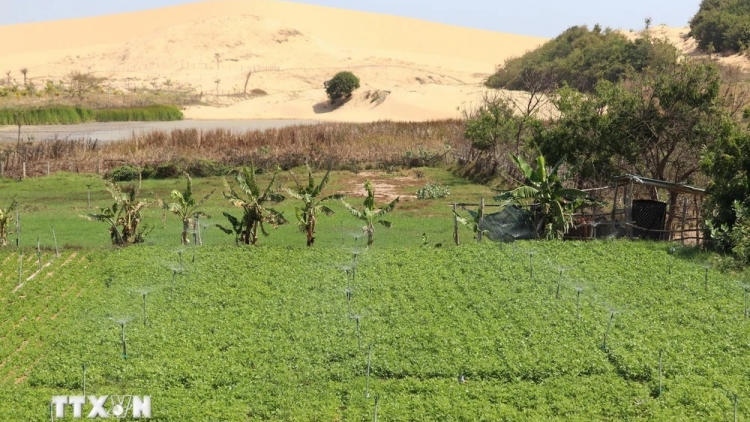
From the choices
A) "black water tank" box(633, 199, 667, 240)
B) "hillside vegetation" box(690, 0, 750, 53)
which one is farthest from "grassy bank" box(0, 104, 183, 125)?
"black water tank" box(633, 199, 667, 240)

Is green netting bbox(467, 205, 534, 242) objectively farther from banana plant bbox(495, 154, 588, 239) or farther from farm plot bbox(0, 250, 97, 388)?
farm plot bbox(0, 250, 97, 388)

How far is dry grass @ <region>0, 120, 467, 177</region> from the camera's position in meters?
35.9

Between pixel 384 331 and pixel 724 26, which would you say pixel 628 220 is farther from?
pixel 724 26

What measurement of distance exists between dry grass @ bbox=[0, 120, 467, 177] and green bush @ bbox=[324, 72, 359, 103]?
25088 mm

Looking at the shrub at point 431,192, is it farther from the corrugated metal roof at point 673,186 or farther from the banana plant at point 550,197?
the corrugated metal roof at point 673,186

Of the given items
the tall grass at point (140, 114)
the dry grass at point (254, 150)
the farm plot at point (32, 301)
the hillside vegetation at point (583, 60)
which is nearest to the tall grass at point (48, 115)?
the tall grass at point (140, 114)

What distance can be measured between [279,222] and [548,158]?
8.93 m

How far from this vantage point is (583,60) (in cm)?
6241

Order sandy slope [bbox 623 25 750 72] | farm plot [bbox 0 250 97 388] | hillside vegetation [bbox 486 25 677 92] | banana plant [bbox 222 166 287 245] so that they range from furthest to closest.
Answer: sandy slope [bbox 623 25 750 72]
hillside vegetation [bbox 486 25 677 92]
banana plant [bbox 222 166 287 245]
farm plot [bbox 0 250 97 388]

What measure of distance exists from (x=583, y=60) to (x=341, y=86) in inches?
772

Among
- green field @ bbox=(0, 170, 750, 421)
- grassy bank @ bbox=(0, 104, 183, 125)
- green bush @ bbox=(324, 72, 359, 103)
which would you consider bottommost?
green field @ bbox=(0, 170, 750, 421)

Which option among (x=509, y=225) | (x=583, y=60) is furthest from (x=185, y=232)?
(x=583, y=60)

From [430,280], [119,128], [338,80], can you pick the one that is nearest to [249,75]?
[338,80]

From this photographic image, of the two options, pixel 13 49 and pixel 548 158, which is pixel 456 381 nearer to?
pixel 548 158
